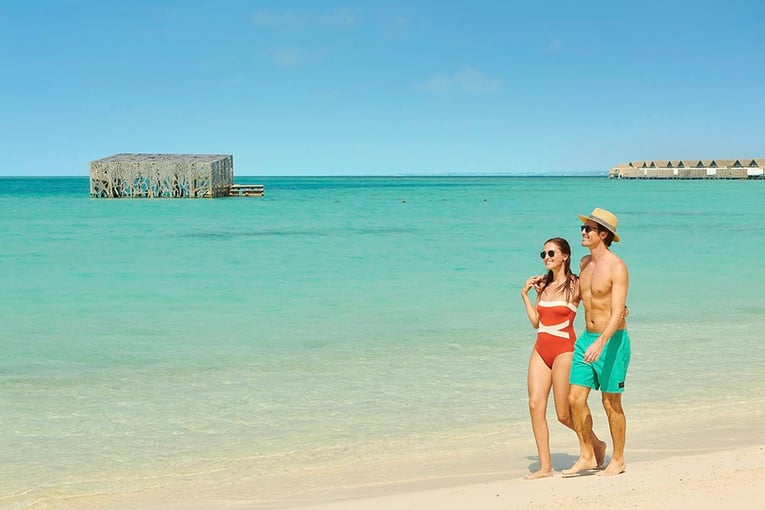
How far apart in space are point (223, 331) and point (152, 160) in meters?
49.3

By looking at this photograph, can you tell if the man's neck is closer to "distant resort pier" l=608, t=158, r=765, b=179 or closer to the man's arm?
the man's arm

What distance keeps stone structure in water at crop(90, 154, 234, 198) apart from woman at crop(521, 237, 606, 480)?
54579 mm

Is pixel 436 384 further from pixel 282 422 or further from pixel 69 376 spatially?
pixel 69 376

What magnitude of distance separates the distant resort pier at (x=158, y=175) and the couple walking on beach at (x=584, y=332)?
54.6 metres

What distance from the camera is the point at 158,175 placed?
58.5 m

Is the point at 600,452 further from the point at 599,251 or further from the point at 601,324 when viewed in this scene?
the point at 599,251

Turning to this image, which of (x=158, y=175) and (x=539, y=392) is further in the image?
(x=158, y=175)

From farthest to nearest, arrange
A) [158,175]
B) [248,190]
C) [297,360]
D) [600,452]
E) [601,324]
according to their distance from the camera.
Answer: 1. [248,190]
2. [158,175]
3. [297,360]
4. [600,452]
5. [601,324]

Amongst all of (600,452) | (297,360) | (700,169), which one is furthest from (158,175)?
(700,169)

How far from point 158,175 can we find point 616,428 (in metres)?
56.4

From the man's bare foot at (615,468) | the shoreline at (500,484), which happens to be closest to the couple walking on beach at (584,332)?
the man's bare foot at (615,468)

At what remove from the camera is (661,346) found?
9898mm

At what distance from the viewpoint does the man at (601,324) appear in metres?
4.61

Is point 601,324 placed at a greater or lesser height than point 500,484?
greater
